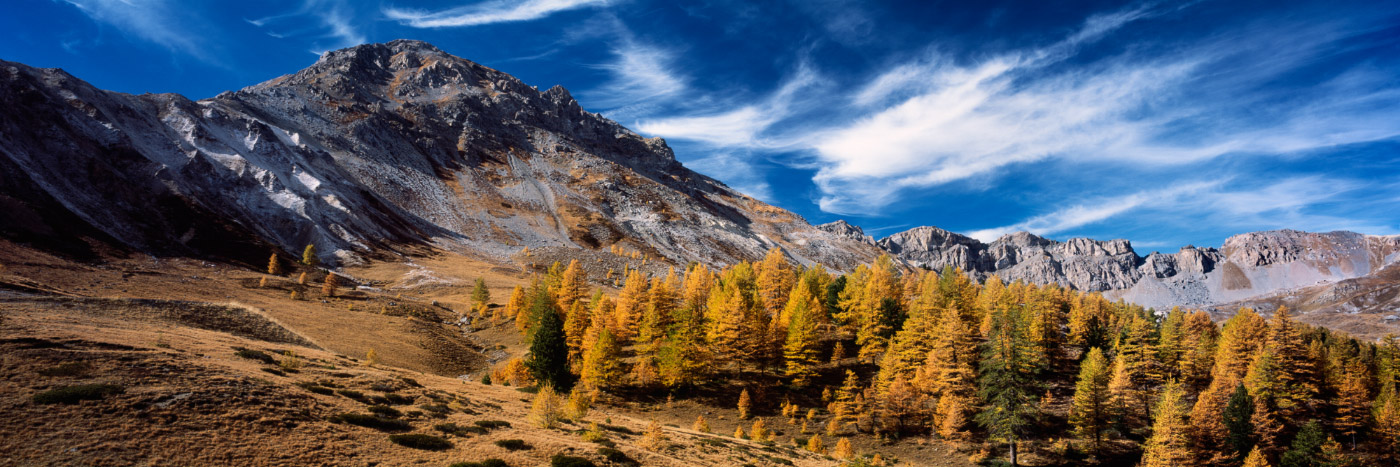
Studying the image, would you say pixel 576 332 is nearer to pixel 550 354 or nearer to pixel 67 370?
pixel 550 354

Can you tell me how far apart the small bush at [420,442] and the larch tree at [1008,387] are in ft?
153

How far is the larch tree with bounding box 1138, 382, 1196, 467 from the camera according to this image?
4312 cm

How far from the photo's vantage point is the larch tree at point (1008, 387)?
153ft

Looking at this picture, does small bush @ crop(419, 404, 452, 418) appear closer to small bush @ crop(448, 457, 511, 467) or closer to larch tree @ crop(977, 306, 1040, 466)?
small bush @ crop(448, 457, 511, 467)

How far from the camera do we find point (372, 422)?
22.8m

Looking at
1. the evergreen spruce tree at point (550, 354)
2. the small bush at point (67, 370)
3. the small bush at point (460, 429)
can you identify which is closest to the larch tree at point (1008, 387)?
the evergreen spruce tree at point (550, 354)

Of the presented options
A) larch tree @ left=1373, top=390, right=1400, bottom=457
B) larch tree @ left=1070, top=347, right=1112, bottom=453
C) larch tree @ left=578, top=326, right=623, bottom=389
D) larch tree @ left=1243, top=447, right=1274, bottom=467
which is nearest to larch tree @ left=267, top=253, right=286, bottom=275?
larch tree @ left=578, top=326, right=623, bottom=389

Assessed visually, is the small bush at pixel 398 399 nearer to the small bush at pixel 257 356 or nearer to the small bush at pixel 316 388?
the small bush at pixel 316 388

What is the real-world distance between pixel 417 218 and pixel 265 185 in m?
47.0

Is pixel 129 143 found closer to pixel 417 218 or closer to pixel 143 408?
pixel 417 218

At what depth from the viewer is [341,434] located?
68.0 ft

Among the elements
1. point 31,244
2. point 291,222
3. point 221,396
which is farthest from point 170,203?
point 221,396

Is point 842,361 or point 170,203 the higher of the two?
→ point 170,203

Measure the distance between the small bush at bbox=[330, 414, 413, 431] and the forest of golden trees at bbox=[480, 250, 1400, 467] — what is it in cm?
2310
